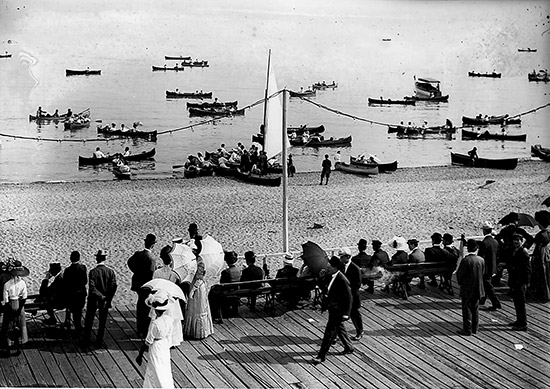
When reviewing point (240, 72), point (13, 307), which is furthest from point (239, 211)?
point (240, 72)

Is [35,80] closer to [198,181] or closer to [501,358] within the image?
[198,181]

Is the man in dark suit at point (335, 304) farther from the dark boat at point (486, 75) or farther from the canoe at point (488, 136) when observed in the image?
the dark boat at point (486, 75)

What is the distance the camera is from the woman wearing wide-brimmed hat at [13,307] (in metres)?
6.71

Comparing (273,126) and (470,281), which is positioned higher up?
(273,126)

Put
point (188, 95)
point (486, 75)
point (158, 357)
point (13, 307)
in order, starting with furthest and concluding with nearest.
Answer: point (188, 95) → point (486, 75) → point (13, 307) → point (158, 357)

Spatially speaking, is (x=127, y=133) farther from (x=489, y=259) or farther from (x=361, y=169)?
(x=489, y=259)

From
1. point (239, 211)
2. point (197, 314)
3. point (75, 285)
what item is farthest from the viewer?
point (239, 211)

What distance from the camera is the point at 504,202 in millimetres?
21172

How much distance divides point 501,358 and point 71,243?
11108 mm

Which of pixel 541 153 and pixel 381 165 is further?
pixel 541 153

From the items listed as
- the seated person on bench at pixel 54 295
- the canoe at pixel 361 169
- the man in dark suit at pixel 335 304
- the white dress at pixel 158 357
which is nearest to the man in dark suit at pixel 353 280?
the man in dark suit at pixel 335 304

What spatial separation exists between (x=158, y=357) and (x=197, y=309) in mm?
1458

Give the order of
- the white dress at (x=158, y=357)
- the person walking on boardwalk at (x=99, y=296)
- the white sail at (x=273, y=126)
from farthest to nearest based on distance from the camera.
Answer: the white sail at (x=273, y=126) → the person walking on boardwalk at (x=99, y=296) → the white dress at (x=158, y=357)

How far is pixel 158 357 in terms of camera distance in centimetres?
572
